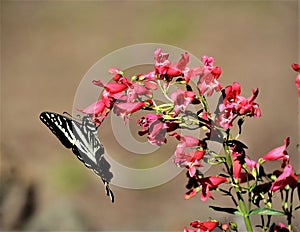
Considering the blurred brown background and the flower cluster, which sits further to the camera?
the blurred brown background

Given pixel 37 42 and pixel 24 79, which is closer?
pixel 24 79

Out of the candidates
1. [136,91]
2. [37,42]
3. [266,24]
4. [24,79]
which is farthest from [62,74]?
[136,91]

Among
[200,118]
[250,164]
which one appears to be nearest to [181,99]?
[200,118]

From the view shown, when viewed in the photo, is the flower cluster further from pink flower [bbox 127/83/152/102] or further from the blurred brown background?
the blurred brown background

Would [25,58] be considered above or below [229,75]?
above

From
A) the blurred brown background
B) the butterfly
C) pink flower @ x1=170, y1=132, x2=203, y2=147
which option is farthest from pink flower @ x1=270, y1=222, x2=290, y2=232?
the blurred brown background

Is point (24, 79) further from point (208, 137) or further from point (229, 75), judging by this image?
point (208, 137)

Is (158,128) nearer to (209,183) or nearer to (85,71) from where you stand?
(209,183)
